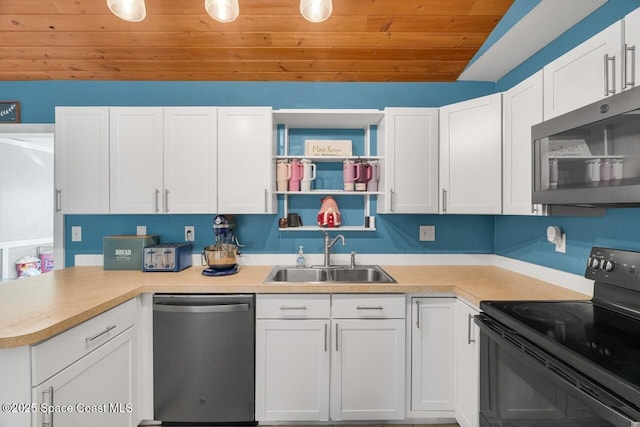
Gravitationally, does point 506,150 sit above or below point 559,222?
above

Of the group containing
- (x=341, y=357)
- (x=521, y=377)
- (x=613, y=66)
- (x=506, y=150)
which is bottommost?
(x=341, y=357)

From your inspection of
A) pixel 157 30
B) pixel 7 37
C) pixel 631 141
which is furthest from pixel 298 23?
pixel 7 37

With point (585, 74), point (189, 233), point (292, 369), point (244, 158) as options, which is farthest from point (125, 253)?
point (585, 74)

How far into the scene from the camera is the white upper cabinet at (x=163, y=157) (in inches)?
81.4

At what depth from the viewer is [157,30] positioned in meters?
1.93

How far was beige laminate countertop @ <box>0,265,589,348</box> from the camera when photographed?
124 centimetres

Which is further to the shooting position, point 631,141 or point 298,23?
point 298,23

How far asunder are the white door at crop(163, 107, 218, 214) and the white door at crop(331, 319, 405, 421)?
122cm

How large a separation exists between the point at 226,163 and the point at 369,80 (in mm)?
1283

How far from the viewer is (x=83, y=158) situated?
2078 mm

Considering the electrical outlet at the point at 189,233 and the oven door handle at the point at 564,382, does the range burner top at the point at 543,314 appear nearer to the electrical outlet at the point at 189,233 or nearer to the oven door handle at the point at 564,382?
the oven door handle at the point at 564,382

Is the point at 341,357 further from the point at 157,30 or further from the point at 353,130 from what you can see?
the point at 157,30

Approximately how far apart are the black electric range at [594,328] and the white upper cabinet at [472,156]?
26.3 inches

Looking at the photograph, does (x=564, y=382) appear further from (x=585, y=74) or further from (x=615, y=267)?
Answer: (x=585, y=74)
